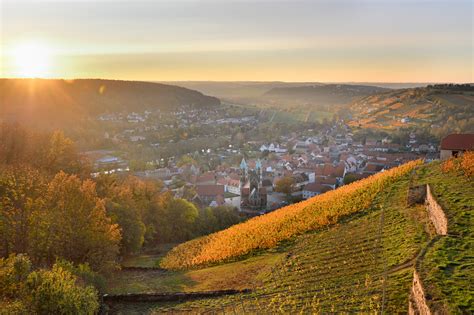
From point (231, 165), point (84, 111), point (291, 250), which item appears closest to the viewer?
point (291, 250)

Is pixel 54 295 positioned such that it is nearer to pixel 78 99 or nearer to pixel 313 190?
pixel 313 190

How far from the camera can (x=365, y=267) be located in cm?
1194

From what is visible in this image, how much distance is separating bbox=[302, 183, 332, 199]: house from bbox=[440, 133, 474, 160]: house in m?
25.7

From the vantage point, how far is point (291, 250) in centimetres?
1625

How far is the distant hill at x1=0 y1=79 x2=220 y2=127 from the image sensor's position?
3497 inches

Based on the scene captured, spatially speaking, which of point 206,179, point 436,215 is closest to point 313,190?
point 206,179

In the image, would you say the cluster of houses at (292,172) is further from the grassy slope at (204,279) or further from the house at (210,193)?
the grassy slope at (204,279)

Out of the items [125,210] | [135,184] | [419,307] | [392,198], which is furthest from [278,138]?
[419,307]

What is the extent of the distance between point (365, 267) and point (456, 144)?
14.8m

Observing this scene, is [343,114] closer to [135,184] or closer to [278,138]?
[278,138]

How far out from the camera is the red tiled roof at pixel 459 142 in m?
22.8

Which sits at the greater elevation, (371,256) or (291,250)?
(371,256)

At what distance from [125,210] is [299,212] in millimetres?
10928

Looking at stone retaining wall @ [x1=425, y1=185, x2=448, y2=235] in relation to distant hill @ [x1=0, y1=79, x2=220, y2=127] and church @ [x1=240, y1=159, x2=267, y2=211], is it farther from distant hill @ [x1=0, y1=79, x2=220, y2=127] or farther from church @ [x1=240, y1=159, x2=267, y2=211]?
distant hill @ [x1=0, y1=79, x2=220, y2=127]
